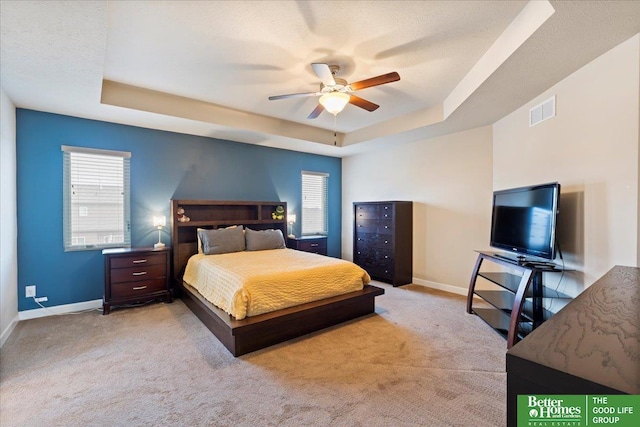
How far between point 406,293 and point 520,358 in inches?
164

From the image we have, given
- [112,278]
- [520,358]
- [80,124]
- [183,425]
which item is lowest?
[183,425]

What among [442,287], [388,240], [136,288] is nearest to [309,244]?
[388,240]

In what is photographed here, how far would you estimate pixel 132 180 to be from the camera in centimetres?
413

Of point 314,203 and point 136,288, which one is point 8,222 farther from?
point 314,203

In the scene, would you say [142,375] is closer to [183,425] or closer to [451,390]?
[183,425]

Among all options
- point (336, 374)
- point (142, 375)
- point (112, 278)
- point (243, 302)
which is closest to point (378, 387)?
point (336, 374)

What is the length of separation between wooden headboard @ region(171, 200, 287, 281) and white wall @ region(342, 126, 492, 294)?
7.42 ft

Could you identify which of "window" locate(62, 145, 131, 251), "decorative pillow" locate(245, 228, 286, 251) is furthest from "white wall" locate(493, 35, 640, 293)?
"window" locate(62, 145, 131, 251)

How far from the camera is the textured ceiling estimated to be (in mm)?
2021

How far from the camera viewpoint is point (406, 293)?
4477 millimetres

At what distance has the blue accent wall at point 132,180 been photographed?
3484 millimetres

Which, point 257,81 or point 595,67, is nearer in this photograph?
point 595,67

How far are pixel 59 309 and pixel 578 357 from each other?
498 cm

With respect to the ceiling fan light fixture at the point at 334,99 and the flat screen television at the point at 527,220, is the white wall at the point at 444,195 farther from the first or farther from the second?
the ceiling fan light fixture at the point at 334,99
